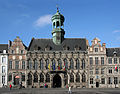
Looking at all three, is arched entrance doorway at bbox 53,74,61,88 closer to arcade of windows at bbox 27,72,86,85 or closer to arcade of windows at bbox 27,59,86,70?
arcade of windows at bbox 27,72,86,85

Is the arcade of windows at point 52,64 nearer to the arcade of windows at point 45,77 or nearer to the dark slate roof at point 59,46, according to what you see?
the arcade of windows at point 45,77

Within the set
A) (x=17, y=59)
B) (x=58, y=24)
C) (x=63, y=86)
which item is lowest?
(x=63, y=86)

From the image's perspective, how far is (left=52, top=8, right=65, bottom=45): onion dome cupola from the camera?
62.4 meters

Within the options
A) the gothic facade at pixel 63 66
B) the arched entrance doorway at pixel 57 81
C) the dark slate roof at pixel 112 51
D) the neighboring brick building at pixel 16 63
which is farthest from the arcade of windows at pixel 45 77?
the dark slate roof at pixel 112 51

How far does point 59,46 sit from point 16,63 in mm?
16555

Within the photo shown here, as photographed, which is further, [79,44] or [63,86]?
[79,44]

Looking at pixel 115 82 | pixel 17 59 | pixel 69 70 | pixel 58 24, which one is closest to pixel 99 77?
pixel 115 82

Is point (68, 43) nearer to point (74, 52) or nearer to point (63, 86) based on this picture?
point (74, 52)

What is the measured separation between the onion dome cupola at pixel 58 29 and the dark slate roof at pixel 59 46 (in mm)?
1635

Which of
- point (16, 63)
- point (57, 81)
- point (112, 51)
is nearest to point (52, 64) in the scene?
point (57, 81)

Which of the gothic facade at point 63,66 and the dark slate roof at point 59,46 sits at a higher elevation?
the dark slate roof at point 59,46

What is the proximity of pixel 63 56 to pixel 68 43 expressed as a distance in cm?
607

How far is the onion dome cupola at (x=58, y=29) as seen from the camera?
62428mm

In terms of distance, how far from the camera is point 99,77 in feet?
189
